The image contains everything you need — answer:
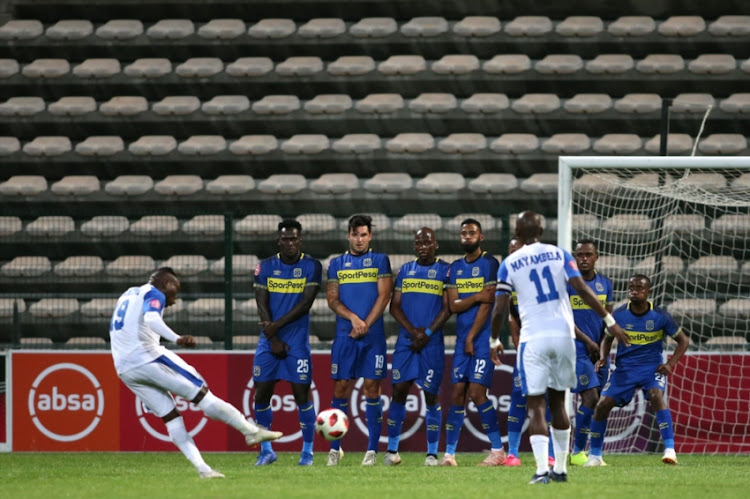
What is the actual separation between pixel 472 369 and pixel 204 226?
4.85 meters

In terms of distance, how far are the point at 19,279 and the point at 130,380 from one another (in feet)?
19.0

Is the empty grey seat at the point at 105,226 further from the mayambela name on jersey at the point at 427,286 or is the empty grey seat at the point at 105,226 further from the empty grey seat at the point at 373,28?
the mayambela name on jersey at the point at 427,286

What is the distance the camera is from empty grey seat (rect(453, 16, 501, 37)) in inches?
639

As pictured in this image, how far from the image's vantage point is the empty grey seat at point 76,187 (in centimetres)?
1541

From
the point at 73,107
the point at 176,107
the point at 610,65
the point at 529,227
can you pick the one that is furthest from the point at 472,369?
the point at 73,107

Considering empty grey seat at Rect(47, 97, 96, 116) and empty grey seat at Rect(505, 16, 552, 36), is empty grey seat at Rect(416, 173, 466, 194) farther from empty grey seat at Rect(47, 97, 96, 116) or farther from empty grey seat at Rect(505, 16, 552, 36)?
empty grey seat at Rect(47, 97, 96, 116)

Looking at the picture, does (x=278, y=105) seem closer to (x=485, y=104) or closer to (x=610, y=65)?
(x=485, y=104)

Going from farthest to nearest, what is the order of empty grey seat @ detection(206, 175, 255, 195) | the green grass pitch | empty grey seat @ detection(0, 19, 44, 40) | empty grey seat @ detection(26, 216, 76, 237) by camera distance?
empty grey seat @ detection(0, 19, 44, 40), empty grey seat @ detection(206, 175, 255, 195), empty grey seat @ detection(26, 216, 76, 237), the green grass pitch

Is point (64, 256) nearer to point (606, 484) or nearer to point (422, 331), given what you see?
point (422, 331)

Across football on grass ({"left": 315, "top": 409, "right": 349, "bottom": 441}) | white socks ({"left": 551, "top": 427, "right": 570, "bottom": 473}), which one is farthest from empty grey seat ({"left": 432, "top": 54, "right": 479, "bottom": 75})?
white socks ({"left": 551, "top": 427, "right": 570, "bottom": 473})

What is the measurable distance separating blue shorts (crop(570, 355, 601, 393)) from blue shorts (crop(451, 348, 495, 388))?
78cm

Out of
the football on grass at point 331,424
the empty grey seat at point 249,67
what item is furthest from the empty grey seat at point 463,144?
the football on grass at point 331,424

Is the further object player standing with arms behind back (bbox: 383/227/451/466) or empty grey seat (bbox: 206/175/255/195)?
empty grey seat (bbox: 206/175/255/195)

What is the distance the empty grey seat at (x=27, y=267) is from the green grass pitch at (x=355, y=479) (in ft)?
10.5
